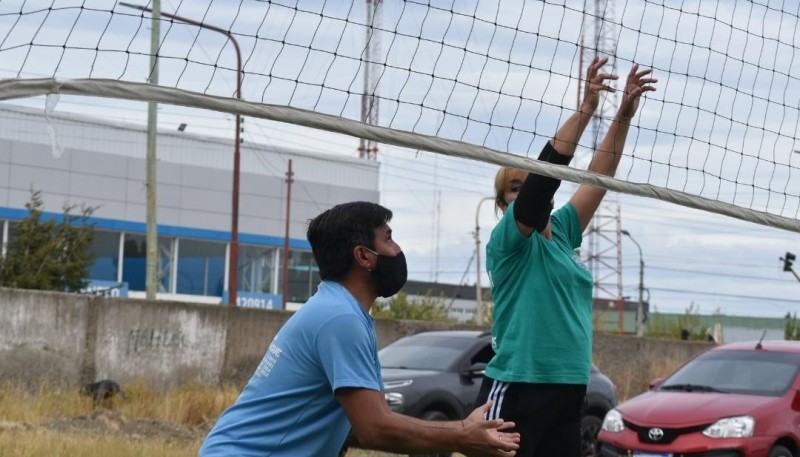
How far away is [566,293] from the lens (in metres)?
5.93

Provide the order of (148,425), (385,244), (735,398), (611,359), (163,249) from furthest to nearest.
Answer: (163,249) → (611,359) → (148,425) → (735,398) → (385,244)

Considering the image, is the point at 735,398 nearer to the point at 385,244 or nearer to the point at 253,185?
the point at 385,244

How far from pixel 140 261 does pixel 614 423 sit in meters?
52.0

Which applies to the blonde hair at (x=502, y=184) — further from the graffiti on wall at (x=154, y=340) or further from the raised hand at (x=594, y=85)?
the graffiti on wall at (x=154, y=340)

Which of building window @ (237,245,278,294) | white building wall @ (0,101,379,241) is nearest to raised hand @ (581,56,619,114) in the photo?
white building wall @ (0,101,379,241)

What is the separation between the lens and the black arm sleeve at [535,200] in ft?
18.4

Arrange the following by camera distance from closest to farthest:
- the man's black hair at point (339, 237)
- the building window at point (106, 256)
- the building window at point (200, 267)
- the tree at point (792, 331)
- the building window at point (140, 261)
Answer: the man's black hair at point (339, 237) < the tree at point (792, 331) < the building window at point (106, 256) < the building window at point (140, 261) < the building window at point (200, 267)

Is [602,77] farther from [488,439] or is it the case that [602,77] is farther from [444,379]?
[444,379]

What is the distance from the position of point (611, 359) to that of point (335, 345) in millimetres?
20519

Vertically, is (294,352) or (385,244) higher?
(385,244)

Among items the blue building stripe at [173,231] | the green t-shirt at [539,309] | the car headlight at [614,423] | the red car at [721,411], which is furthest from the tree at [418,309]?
the green t-shirt at [539,309]

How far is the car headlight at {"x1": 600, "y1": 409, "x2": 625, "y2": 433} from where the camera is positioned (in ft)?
41.5

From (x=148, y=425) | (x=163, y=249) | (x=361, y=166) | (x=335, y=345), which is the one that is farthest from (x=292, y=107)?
(x=361, y=166)

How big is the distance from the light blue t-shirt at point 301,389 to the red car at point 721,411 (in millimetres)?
7834
